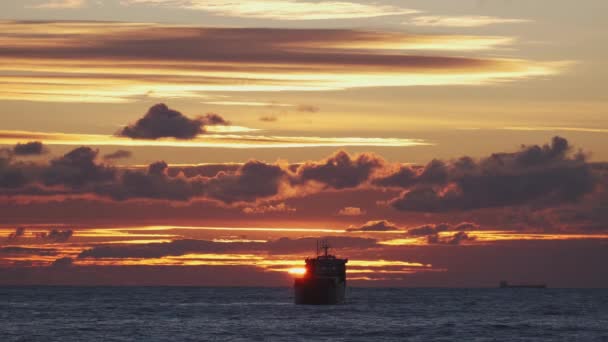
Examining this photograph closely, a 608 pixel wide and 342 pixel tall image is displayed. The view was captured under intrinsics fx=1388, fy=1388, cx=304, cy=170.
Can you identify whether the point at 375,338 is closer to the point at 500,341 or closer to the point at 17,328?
the point at 500,341

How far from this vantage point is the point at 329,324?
7589 inches

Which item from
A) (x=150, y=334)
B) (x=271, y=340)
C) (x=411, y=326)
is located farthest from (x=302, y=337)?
(x=411, y=326)

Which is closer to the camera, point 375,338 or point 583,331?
point 375,338

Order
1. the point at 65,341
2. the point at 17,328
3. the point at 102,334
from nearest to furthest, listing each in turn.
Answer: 1. the point at 65,341
2. the point at 102,334
3. the point at 17,328

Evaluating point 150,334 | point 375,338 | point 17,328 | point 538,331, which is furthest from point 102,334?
point 538,331

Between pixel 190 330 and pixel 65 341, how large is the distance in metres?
25.7

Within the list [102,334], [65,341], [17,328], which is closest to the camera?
[65,341]

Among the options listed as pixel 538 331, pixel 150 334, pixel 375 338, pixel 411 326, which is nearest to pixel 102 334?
pixel 150 334

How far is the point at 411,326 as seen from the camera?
192750 mm

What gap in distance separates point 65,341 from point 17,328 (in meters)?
27.7

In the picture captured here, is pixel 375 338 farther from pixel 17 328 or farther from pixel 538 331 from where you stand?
pixel 17 328

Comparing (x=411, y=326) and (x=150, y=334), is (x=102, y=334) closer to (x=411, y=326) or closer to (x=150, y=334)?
(x=150, y=334)

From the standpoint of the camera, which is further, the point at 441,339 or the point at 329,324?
the point at 329,324

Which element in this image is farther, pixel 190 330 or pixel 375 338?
pixel 190 330
